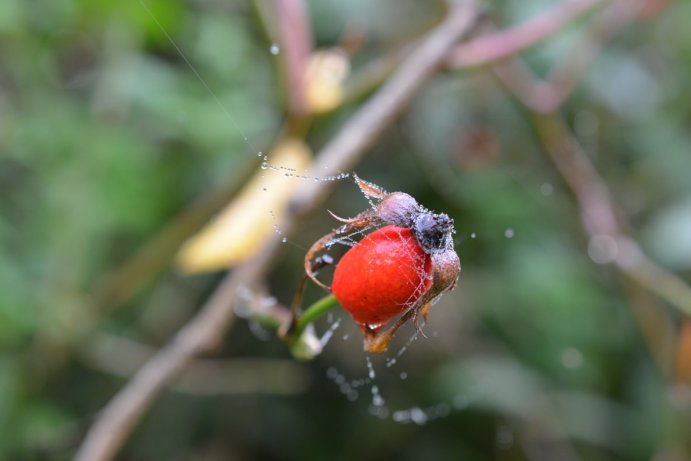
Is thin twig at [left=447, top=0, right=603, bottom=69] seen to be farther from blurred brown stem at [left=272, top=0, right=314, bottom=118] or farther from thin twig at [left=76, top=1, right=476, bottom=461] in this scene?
blurred brown stem at [left=272, top=0, right=314, bottom=118]

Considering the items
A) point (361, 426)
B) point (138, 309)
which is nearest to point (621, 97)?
point (361, 426)

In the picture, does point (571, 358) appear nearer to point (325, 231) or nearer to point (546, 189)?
point (546, 189)

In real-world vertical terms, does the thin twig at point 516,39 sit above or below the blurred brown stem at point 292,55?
below

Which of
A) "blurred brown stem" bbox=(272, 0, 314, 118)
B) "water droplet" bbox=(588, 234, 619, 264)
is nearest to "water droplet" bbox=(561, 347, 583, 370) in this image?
"water droplet" bbox=(588, 234, 619, 264)

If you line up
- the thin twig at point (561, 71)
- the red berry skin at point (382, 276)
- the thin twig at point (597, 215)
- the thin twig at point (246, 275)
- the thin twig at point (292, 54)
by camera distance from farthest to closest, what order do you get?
the thin twig at point (561, 71), the thin twig at point (597, 215), the thin twig at point (292, 54), the thin twig at point (246, 275), the red berry skin at point (382, 276)

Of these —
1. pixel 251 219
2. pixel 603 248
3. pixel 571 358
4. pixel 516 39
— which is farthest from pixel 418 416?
pixel 516 39

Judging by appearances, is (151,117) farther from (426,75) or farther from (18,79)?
(426,75)

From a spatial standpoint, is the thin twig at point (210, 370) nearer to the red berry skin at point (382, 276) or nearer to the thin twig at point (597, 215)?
the thin twig at point (597, 215)

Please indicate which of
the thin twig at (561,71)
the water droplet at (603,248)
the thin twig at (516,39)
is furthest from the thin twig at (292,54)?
the water droplet at (603,248)
